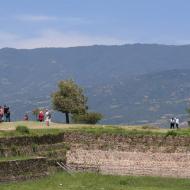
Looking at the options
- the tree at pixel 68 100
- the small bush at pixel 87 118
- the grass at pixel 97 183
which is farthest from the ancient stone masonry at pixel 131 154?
the tree at pixel 68 100

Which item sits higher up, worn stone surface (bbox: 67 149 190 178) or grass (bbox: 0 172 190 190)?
worn stone surface (bbox: 67 149 190 178)

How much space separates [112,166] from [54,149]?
4.59 meters

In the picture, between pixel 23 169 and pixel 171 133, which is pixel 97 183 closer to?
pixel 23 169

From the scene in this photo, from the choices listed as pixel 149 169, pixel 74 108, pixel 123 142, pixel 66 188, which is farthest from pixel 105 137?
pixel 74 108

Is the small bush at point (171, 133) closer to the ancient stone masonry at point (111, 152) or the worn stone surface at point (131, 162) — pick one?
the ancient stone masonry at point (111, 152)

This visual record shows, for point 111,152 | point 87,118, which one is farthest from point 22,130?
point 87,118

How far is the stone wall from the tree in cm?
4142

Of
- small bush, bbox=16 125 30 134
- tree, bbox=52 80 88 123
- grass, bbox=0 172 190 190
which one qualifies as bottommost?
grass, bbox=0 172 190 190

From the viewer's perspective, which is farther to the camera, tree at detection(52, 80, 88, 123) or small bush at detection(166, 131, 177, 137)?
tree at detection(52, 80, 88, 123)

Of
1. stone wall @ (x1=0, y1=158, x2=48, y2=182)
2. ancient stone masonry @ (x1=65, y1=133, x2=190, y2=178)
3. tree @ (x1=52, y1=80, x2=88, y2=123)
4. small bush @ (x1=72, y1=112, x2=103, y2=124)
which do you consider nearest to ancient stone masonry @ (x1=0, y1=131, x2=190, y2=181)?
ancient stone masonry @ (x1=65, y1=133, x2=190, y2=178)

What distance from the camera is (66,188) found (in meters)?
40.4

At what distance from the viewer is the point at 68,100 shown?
88562 millimetres

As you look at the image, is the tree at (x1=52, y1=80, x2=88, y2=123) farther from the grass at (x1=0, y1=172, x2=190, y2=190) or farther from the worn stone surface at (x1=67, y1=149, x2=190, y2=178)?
the grass at (x1=0, y1=172, x2=190, y2=190)

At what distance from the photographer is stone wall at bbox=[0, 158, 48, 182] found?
41.9m
